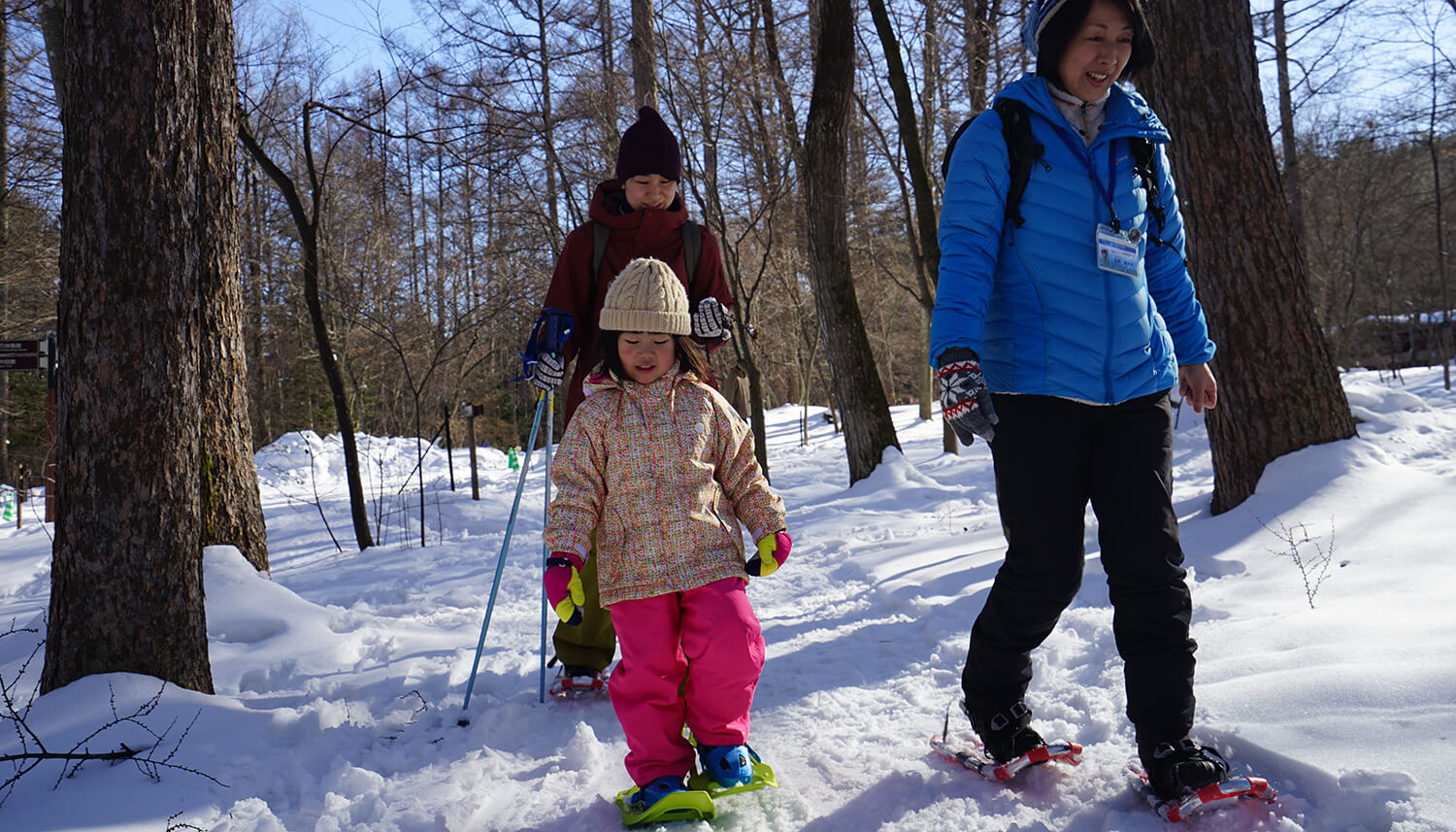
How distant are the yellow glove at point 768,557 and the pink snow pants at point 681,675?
0.12m

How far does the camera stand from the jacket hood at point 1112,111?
2324 millimetres

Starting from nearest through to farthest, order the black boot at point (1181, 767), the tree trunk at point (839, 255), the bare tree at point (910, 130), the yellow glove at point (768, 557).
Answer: the black boot at point (1181, 767) → the yellow glove at point (768, 557) → the tree trunk at point (839, 255) → the bare tree at point (910, 130)

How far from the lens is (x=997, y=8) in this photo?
11789 mm

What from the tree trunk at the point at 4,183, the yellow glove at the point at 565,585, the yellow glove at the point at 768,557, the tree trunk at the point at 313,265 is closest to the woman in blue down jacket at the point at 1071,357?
the yellow glove at the point at 768,557

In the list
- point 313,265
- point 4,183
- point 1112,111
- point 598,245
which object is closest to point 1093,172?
point 1112,111

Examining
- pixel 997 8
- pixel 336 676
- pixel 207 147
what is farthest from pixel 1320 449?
pixel 997 8

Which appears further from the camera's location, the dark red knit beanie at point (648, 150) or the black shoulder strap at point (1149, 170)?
the dark red knit beanie at point (648, 150)

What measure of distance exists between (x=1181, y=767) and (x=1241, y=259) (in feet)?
11.8

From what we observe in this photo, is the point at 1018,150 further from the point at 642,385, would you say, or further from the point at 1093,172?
the point at 642,385

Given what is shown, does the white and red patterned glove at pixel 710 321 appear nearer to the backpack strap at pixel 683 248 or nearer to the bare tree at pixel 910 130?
the backpack strap at pixel 683 248

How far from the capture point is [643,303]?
2.58 meters

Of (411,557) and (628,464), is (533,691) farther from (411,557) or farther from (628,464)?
(411,557)

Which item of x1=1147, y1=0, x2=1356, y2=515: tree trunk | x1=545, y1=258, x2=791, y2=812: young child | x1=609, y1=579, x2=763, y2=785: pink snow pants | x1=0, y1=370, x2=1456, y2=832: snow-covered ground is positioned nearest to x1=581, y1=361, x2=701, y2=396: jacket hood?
x1=545, y1=258, x2=791, y2=812: young child

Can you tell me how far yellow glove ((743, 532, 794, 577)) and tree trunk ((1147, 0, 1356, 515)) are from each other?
3.48m
